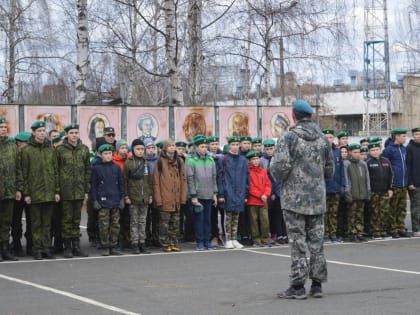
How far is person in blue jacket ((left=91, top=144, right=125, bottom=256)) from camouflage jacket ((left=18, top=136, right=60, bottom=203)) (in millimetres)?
795

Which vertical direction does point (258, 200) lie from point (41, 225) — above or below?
above

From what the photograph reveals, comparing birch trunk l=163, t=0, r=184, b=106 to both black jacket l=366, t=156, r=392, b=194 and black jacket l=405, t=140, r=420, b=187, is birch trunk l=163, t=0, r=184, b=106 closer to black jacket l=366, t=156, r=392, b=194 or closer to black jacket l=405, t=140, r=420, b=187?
black jacket l=366, t=156, r=392, b=194

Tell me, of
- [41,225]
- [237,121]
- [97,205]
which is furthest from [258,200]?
[237,121]

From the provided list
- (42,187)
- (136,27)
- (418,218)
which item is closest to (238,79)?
(136,27)

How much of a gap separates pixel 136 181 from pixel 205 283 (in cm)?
384

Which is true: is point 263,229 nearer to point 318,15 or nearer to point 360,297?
point 360,297

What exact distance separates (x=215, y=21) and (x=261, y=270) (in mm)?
17644

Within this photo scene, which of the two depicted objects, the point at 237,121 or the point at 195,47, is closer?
the point at 237,121

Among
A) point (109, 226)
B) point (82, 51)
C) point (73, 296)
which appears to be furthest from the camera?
point (82, 51)

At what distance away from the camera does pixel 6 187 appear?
41.1 ft

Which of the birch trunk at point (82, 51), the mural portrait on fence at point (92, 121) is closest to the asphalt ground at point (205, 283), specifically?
the mural portrait on fence at point (92, 121)

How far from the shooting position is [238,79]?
121ft

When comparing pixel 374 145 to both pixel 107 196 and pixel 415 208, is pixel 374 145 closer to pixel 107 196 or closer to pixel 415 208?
pixel 415 208


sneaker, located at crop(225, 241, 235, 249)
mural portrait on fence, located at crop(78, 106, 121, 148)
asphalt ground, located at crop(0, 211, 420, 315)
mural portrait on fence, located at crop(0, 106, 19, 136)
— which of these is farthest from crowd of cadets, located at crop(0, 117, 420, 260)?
mural portrait on fence, located at crop(78, 106, 121, 148)
